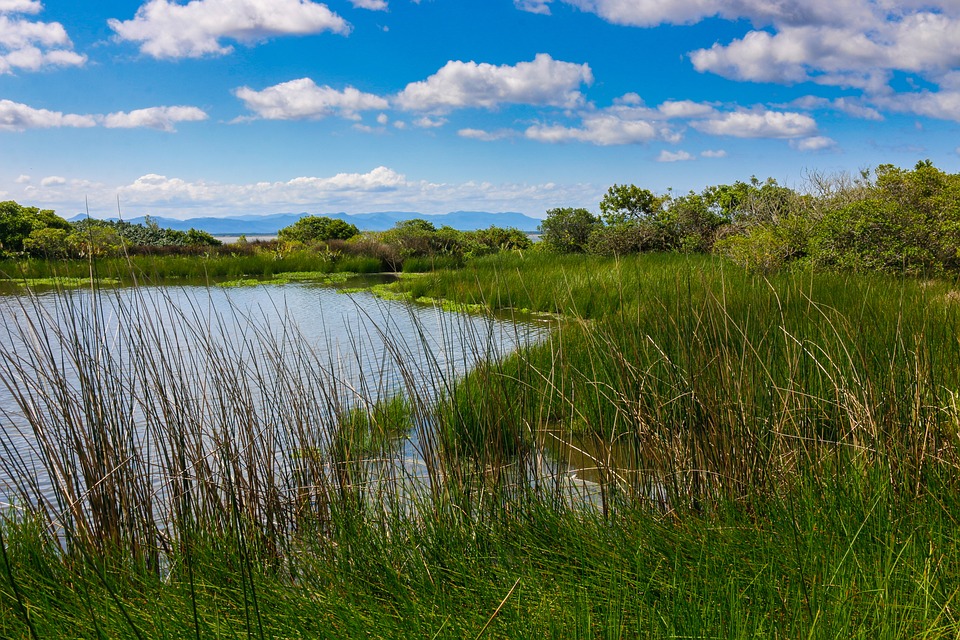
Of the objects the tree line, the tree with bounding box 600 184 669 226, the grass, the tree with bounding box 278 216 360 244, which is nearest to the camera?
the grass

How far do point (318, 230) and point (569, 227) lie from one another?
1327 cm

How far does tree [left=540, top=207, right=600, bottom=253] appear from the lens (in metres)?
15.9

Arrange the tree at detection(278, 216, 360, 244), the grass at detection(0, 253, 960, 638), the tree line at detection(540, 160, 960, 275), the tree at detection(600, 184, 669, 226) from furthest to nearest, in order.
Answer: the tree at detection(278, 216, 360, 244)
the tree at detection(600, 184, 669, 226)
the tree line at detection(540, 160, 960, 275)
the grass at detection(0, 253, 960, 638)

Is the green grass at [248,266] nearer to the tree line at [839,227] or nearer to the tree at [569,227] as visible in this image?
the tree at [569,227]

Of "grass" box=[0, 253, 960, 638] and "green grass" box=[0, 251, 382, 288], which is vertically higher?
"green grass" box=[0, 251, 382, 288]

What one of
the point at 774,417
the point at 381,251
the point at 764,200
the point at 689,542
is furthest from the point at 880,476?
the point at 381,251

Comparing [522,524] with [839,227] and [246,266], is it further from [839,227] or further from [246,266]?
[246,266]

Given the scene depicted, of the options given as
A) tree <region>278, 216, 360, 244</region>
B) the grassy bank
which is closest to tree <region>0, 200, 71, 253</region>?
the grassy bank

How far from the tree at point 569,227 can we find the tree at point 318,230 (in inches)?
453

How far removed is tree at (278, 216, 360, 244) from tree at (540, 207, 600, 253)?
11.5 m

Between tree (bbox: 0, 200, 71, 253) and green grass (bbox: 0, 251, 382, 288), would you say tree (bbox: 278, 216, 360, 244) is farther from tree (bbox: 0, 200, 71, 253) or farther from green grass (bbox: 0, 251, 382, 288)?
tree (bbox: 0, 200, 71, 253)

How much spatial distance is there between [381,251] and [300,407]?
1746 cm

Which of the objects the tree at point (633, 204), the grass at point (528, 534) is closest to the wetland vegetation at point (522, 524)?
the grass at point (528, 534)

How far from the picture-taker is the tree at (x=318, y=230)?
1017 inches
